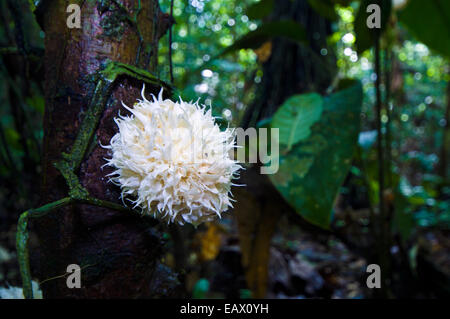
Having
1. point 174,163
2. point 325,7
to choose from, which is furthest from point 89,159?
point 325,7

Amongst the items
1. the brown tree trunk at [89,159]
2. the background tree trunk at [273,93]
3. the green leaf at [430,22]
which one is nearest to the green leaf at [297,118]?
the background tree trunk at [273,93]

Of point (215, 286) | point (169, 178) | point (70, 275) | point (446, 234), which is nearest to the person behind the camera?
point (169, 178)

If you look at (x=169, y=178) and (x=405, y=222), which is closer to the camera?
(x=169, y=178)

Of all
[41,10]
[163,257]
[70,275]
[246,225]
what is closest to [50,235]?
[70,275]

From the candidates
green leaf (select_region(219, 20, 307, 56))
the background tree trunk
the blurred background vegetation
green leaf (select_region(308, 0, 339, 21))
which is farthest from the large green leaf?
green leaf (select_region(308, 0, 339, 21))

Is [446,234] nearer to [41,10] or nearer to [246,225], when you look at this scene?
[246,225]

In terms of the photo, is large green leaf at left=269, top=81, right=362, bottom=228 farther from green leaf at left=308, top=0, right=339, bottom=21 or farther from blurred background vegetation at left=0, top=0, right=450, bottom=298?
green leaf at left=308, top=0, right=339, bottom=21

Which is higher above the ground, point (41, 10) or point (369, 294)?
point (41, 10)

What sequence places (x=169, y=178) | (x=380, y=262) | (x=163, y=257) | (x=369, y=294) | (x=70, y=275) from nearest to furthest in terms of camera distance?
1. (x=169, y=178)
2. (x=70, y=275)
3. (x=163, y=257)
4. (x=380, y=262)
5. (x=369, y=294)

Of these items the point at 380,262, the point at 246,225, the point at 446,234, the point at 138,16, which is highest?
the point at 138,16
